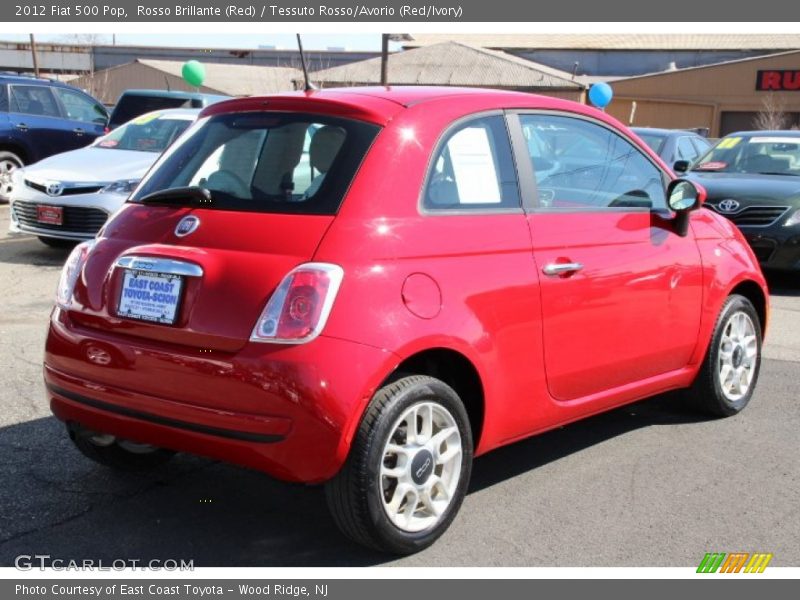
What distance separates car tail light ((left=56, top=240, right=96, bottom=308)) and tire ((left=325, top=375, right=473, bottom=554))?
135 centimetres

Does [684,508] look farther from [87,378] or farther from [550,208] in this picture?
[87,378]

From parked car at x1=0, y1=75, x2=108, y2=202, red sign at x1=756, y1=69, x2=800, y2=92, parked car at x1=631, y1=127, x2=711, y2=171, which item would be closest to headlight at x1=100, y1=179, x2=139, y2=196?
parked car at x1=0, y1=75, x2=108, y2=202

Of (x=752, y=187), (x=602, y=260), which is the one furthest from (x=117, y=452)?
(x=752, y=187)

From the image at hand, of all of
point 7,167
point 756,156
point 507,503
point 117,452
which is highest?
point 756,156

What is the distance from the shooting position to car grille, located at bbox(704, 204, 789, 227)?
979 centimetres

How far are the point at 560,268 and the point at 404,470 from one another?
1.18m

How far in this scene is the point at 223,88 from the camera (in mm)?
41500

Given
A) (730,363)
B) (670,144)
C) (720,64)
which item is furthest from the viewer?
(720,64)

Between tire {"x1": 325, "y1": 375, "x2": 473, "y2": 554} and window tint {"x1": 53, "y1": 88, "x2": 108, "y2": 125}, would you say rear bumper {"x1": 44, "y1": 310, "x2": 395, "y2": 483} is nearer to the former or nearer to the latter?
tire {"x1": 325, "y1": 375, "x2": 473, "y2": 554}

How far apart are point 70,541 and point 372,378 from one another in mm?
1381

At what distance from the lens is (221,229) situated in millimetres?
3721

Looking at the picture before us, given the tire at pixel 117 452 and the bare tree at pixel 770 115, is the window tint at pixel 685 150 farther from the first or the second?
the bare tree at pixel 770 115

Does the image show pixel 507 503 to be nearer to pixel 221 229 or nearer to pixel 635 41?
pixel 221 229

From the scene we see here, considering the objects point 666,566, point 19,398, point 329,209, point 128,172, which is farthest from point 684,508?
point 128,172
